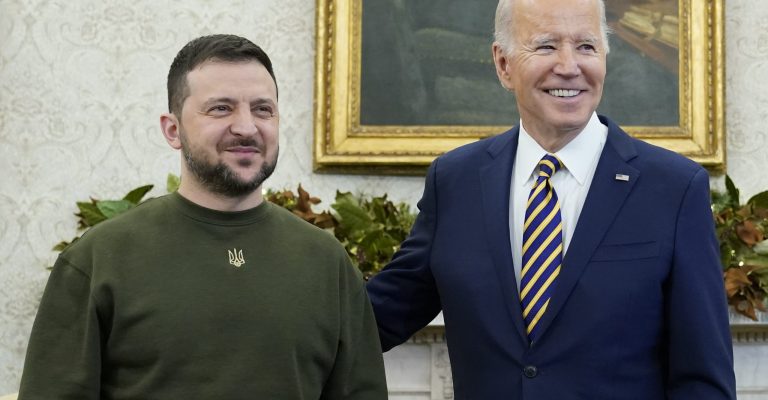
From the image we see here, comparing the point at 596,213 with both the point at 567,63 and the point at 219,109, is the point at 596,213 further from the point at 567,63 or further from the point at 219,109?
the point at 219,109

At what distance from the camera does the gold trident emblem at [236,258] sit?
1.68 m

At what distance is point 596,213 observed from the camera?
1904mm

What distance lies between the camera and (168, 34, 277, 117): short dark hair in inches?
68.4

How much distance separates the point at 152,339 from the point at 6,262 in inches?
97.1

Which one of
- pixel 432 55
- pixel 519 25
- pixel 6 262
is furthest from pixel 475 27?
pixel 6 262

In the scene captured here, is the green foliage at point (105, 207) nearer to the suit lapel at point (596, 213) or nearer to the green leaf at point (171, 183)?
A: the green leaf at point (171, 183)

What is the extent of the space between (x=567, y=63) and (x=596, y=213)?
0.31 meters

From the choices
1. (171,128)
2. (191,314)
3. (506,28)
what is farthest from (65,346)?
(506,28)

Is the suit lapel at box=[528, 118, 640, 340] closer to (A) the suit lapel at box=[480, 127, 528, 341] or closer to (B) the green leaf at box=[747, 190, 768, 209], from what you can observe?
(A) the suit lapel at box=[480, 127, 528, 341]

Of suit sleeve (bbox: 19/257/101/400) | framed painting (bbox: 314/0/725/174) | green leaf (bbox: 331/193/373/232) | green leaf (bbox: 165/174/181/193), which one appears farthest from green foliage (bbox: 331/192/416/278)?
suit sleeve (bbox: 19/257/101/400)

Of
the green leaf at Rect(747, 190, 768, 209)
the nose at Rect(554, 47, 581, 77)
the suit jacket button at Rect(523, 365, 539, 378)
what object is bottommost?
the suit jacket button at Rect(523, 365, 539, 378)

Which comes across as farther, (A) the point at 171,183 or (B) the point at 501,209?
(A) the point at 171,183

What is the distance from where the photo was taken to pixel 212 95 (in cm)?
171

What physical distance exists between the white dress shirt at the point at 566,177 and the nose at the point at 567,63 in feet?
0.47
